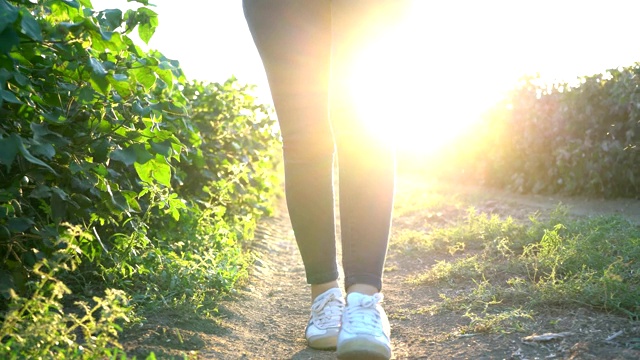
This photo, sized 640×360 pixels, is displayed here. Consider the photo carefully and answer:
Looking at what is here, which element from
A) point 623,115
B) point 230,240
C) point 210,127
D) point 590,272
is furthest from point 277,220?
point 590,272

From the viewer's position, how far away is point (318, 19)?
252 centimetres

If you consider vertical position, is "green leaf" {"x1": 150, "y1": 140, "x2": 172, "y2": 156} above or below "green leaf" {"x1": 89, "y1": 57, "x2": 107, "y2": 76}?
below

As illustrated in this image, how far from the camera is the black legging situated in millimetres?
2443

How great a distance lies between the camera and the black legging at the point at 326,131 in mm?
2443

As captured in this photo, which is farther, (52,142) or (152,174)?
(152,174)

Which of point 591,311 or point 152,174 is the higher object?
point 152,174

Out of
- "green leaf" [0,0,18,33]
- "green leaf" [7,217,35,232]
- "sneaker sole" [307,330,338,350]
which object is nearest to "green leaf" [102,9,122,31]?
"green leaf" [0,0,18,33]

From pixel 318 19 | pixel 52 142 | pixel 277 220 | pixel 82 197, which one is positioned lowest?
pixel 277 220

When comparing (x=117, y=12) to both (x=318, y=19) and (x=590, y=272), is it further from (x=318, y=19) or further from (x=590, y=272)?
(x=590, y=272)

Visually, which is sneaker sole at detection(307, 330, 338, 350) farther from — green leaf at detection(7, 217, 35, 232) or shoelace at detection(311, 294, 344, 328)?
green leaf at detection(7, 217, 35, 232)

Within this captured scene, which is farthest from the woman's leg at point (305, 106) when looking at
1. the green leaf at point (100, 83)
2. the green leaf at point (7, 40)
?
the green leaf at point (7, 40)

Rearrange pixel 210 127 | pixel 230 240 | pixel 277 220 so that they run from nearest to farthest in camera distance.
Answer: pixel 230 240
pixel 210 127
pixel 277 220

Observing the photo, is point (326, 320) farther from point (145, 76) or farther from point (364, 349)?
point (145, 76)

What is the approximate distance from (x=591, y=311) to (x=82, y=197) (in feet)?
5.99
